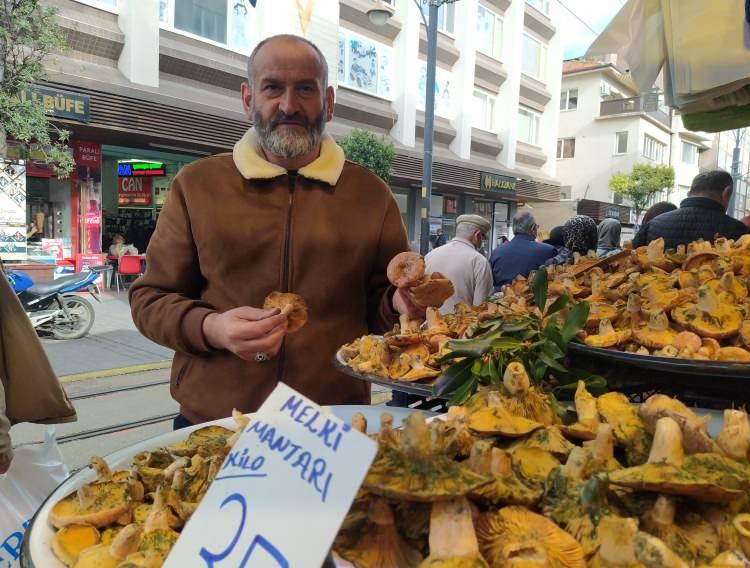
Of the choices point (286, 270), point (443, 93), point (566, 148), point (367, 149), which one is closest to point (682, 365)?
point (286, 270)

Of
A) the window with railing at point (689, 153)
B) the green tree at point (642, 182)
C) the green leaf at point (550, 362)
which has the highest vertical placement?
the window with railing at point (689, 153)

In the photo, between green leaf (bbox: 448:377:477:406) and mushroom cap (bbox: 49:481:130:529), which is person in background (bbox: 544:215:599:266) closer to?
green leaf (bbox: 448:377:477:406)

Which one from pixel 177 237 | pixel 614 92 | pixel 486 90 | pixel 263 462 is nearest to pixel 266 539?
pixel 263 462

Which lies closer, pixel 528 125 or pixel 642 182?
pixel 528 125

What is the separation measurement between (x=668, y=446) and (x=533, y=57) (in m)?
26.3

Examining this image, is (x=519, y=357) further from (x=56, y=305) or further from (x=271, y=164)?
(x=56, y=305)

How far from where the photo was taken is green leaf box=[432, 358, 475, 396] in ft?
5.05

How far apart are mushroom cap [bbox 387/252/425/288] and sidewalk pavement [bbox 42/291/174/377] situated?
5.05 m

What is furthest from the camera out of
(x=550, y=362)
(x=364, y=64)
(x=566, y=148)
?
(x=566, y=148)

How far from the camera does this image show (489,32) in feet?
70.4

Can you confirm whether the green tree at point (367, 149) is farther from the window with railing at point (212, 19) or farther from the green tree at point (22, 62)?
the green tree at point (22, 62)

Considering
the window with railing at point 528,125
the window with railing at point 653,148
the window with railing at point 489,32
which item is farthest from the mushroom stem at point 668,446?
the window with railing at point 653,148

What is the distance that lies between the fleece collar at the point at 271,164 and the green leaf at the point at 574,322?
910 millimetres

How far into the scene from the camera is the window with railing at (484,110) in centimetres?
2130
